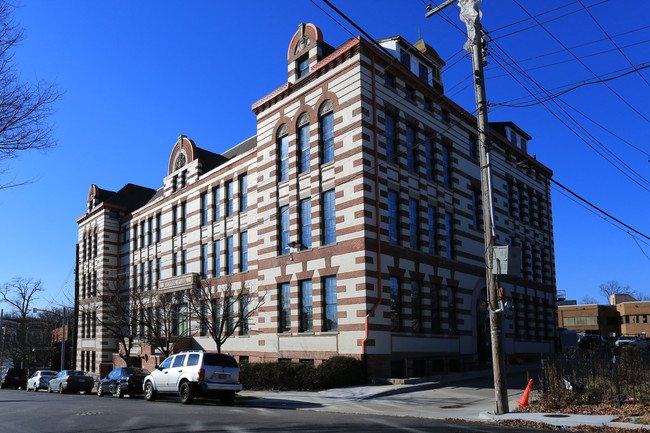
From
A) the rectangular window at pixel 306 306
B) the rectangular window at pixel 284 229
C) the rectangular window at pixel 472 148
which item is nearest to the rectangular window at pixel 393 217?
the rectangular window at pixel 306 306

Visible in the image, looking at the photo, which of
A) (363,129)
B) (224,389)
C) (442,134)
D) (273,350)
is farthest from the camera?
(442,134)

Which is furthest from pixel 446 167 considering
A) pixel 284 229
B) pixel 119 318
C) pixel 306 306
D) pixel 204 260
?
pixel 119 318

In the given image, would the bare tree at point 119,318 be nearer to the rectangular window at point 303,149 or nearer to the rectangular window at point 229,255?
the rectangular window at point 229,255

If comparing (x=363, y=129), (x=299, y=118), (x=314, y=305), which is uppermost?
(x=299, y=118)

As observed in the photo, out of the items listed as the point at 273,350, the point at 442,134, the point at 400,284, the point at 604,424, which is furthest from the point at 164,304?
the point at 604,424

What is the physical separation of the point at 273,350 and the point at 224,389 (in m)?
10.4

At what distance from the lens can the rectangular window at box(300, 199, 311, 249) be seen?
2988cm

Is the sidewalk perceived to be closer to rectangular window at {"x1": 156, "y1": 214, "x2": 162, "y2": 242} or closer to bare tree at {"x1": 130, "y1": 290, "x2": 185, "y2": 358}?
bare tree at {"x1": 130, "y1": 290, "x2": 185, "y2": 358}

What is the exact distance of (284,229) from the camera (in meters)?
31.6

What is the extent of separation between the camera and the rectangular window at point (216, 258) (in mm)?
38744

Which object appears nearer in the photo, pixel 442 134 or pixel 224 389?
pixel 224 389

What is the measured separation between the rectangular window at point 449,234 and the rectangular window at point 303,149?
29.5 ft

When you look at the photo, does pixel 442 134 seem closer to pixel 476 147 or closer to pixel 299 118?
pixel 476 147

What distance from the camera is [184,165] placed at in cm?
4459
